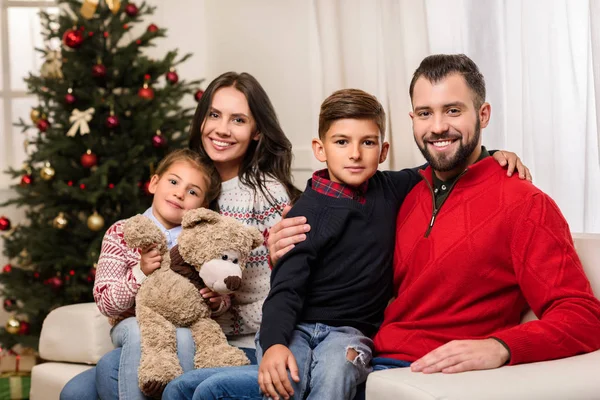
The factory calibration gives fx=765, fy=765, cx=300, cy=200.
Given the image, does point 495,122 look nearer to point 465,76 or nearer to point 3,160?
point 465,76

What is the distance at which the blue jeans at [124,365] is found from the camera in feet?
6.81

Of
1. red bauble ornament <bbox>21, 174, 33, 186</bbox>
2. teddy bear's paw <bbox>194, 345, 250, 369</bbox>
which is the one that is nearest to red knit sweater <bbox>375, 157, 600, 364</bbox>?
teddy bear's paw <bbox>194, 345, 250, 369</bbox>

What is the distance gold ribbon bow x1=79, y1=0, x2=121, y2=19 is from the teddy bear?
1.83m

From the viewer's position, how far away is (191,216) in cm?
212

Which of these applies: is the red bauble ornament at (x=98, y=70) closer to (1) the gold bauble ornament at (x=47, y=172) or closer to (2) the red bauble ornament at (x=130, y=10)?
(2) the red bauble ornament at (x=130, y=10)

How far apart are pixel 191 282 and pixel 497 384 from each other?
1.02 meters

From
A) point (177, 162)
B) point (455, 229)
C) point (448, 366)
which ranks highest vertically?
point (177, 162)

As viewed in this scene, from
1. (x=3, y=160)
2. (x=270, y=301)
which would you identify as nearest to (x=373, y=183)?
(x=270, y=301)

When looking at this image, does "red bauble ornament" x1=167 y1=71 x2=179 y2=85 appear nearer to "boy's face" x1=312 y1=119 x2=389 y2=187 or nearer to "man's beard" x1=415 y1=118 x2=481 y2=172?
"boy's face" x1=312 y1=119 x2=389 y2=187

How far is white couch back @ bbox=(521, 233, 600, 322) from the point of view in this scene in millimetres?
1842

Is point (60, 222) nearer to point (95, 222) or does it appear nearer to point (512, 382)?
point (95, 222)

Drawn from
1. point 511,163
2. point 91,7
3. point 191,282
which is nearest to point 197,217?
point 191,282

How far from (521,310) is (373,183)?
50 centimetres

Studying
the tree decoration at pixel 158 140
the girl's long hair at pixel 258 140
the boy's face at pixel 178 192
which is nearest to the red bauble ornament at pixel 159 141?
the tree decoration at pixel 158 140
